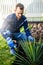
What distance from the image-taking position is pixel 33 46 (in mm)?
6852

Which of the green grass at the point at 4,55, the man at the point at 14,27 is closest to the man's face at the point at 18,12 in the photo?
the man at the point at 14,27

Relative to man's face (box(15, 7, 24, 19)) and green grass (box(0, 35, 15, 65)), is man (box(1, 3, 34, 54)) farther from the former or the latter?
green grass (box(0, 35, 15, 65))

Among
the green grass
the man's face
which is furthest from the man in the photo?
the green grass

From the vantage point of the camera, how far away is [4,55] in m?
6.12

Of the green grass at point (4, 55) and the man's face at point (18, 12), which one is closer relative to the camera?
the green grass at point (4, 55)

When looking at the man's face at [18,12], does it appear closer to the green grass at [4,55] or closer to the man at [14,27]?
the man at [14,27]

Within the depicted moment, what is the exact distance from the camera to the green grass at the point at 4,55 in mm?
6086

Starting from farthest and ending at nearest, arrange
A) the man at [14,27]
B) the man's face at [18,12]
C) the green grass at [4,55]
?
the man's face at [18,12]
the man at [14,27]
the green grass at [4,55]

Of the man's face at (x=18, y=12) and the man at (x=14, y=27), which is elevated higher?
the man's face at (x=18, y=12)

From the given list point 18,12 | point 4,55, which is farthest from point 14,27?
point 4,55

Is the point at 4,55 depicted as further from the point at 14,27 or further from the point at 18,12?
the point at 18,12

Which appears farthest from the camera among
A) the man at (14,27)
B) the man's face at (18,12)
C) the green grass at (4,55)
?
the man's face at (18,12)

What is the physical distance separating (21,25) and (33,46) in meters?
0.71

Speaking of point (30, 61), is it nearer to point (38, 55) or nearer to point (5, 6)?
point (38, 55)
